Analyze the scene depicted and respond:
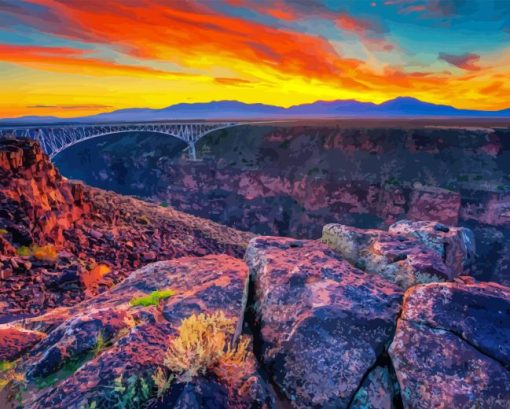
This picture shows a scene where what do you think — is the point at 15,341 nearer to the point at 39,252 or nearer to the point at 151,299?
the point at 151,299

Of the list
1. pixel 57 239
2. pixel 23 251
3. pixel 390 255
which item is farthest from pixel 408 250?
pixel 57 239

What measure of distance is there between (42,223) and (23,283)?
2.63 metres

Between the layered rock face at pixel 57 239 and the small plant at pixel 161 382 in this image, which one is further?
the layered rock face at pixel 57 239

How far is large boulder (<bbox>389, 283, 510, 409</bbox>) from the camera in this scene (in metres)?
2.74

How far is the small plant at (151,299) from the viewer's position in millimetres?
3955

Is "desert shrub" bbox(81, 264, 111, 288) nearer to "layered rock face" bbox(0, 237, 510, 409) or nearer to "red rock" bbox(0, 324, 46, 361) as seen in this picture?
"layered rock face" bbox(0, 237, 510, 409)

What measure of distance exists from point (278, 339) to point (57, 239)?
9.39m

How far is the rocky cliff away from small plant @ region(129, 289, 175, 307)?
0.01 metres

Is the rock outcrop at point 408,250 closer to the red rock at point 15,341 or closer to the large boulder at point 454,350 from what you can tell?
the large boulder at point 454,350

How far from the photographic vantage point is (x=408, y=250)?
16.6 ft

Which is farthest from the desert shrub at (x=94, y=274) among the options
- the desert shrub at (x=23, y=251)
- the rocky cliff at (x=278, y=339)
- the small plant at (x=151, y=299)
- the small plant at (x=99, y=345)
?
the small plant at (x=99, y=345)

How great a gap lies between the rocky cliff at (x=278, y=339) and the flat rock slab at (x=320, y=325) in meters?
0.01

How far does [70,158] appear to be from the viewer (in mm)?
70938

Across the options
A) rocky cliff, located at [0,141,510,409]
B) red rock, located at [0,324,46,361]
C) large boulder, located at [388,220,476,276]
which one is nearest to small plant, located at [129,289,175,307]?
rocky cliff, located at [0,141,510,409]
